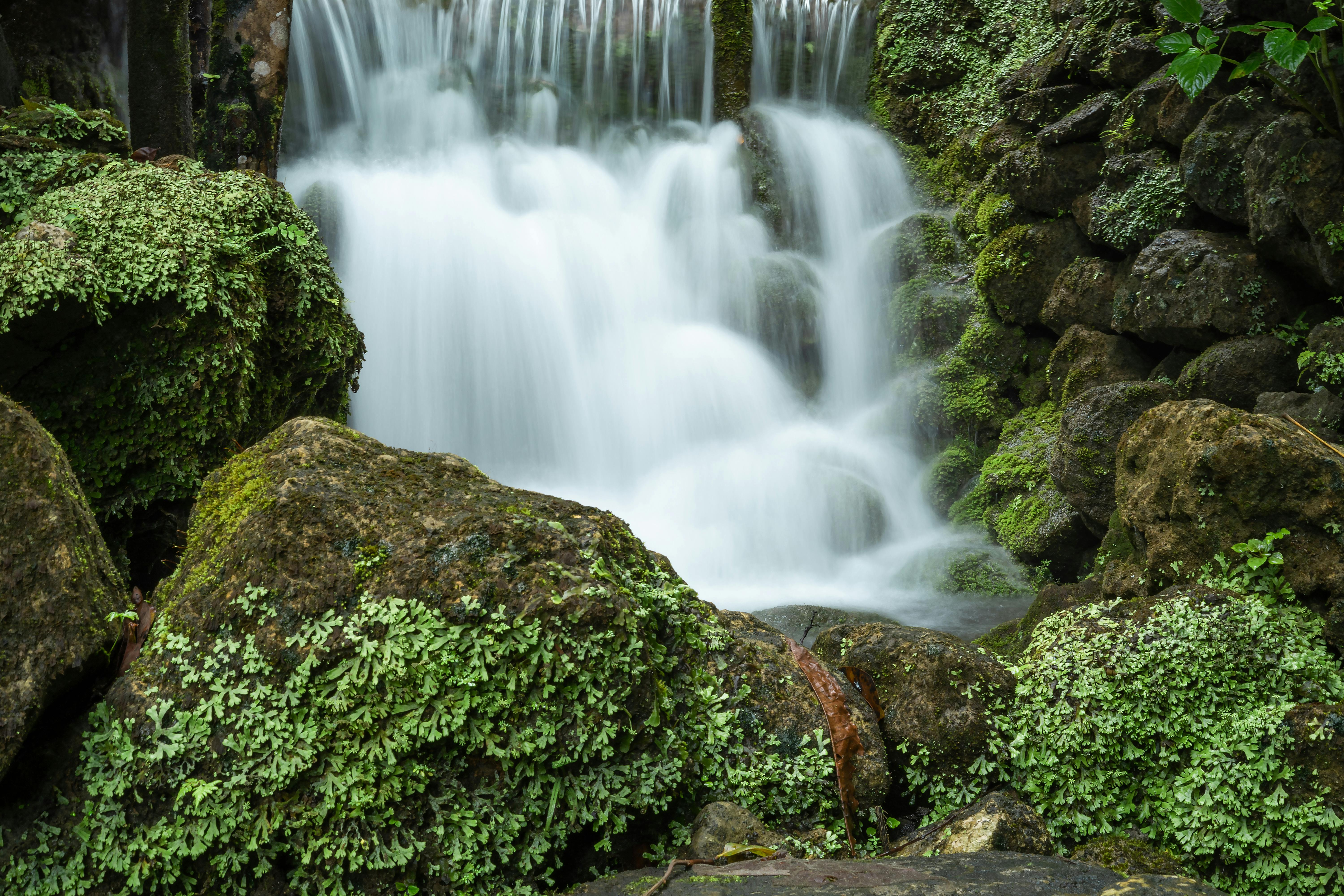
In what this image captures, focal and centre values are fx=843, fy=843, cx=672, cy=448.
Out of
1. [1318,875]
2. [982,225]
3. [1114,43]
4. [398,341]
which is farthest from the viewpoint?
[982,225]

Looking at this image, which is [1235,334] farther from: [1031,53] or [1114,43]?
[1031,53]

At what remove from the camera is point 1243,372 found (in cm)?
585

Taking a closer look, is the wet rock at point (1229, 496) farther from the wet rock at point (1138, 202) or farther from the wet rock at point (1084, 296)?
the wet rock at point (1084, 296)

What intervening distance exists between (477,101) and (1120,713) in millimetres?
12723

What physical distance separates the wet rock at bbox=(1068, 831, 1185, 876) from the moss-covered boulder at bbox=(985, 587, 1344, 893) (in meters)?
0.05

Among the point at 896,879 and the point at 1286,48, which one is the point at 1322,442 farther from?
the point at 896,879

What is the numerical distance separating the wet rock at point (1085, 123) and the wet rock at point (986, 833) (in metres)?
7.31

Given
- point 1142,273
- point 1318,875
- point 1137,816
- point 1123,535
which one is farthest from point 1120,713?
point 1142,273

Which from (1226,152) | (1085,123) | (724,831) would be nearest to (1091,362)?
(1226,152)

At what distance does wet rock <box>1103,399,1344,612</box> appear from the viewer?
122 inches

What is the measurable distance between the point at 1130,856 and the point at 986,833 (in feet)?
1.72

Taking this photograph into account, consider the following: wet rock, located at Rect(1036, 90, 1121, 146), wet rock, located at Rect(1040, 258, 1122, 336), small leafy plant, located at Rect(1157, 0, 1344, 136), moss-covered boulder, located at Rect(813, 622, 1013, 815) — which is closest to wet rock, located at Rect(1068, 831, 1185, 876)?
moss-covered boulder, located at Rect(813, 622, 1013, 815)

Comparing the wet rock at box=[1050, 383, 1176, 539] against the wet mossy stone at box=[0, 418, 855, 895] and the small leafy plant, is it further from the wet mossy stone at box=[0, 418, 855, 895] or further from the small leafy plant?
the wet mossy stone at box=[0, 418, 855, 895]

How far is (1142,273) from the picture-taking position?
6.72 metres
